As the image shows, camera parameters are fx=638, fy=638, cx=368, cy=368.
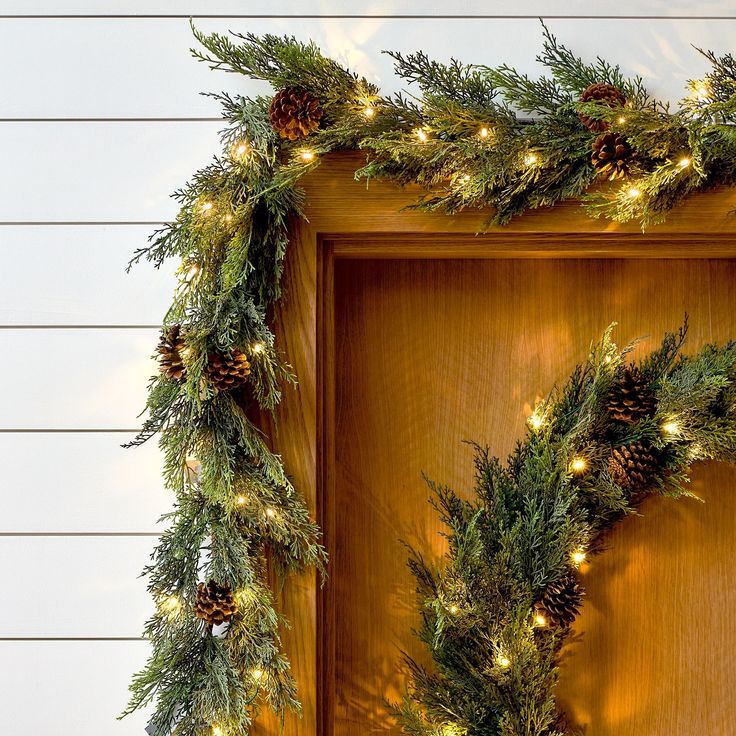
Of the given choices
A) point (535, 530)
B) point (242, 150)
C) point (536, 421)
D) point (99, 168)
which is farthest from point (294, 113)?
point (535, 530)

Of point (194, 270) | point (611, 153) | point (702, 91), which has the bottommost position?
point (194, 270)

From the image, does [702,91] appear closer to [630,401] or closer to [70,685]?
[630,401]

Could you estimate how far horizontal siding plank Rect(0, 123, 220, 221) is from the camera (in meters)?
1.04

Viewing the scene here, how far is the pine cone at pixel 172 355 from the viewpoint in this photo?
3.00 ft

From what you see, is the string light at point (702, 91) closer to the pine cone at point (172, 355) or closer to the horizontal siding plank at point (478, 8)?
the horizontal siding plank at point (478, 8)

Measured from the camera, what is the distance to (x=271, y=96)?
3.33 feet

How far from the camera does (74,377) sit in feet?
3.37

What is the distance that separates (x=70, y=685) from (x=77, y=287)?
0.63 metres

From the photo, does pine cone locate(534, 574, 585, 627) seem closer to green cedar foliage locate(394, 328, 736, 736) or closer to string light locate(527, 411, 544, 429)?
green cedar foliage locate(394, 328, 736, 736)

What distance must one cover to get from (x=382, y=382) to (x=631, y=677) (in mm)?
682

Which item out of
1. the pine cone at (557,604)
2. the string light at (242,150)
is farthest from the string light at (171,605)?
the string light at (242,150)

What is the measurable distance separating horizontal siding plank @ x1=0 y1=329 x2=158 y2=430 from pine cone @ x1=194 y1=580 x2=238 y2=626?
292 millimetres

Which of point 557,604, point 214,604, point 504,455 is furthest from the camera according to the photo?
point 504,455

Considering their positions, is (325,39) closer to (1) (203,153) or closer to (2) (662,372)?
(1) (203,153)
